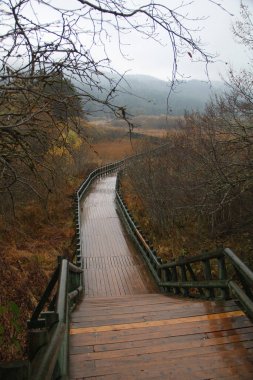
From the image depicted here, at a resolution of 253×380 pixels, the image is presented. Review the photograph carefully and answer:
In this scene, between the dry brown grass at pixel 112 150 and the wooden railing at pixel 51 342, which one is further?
the dry brown grass at pixel 112 150

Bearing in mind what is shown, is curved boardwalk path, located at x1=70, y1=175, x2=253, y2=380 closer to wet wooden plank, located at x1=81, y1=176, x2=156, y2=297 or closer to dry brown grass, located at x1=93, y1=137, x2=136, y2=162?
wet wooden plank, located at x1=81, y1=176, x2=156, y2=297

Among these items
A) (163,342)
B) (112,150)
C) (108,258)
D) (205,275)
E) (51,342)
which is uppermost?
(51,342)

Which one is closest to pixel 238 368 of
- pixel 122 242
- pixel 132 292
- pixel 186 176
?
pixel 132 292

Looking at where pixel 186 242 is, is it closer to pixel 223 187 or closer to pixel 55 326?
pixel 223 187

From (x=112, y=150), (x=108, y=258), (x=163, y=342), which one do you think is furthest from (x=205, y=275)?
(x=112, y=150)

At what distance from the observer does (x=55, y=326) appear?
2838 millimetres

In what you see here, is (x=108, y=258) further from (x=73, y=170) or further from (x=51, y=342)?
(x=73, y=170)

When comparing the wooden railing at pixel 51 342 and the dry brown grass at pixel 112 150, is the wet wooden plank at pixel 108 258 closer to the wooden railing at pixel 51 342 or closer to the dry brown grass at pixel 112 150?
the wooden railing at pixel 51 342

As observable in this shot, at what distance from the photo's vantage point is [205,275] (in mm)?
6598

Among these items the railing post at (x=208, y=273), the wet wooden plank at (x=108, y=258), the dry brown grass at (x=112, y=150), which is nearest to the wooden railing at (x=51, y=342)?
the railing post at (x=208, y=273)

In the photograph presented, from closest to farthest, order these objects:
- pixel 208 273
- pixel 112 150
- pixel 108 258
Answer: pixel 208 273 → pixel 108 258 → pixel 112 150

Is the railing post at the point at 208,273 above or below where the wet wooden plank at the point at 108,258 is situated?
above

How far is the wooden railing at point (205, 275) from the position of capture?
4.54 meters

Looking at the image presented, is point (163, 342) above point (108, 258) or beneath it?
above
